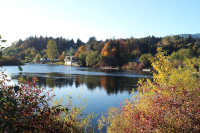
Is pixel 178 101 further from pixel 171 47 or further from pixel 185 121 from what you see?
pixel 171 47

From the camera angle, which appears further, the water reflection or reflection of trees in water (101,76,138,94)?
the water reflection

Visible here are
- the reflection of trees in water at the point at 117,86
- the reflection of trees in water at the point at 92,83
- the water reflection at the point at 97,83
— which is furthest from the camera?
A: the reflection of trees in water at the point at 92,83

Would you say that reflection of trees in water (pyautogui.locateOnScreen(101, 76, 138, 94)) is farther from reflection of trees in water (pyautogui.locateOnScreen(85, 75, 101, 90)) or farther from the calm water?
reflection of trees in water (pyautogui.locateOnScreen(85, 75, 101, 90))

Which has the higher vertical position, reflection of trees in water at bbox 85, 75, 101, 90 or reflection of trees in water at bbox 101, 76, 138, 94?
reflection of trees in water at bbox 85, 75, 101, 90

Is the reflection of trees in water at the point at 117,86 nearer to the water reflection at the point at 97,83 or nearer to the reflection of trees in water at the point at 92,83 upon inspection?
the water reflection at the point at 97,83

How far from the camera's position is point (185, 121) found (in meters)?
4.82

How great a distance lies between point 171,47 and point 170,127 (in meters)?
83.6

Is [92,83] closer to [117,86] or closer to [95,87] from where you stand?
[95,87]

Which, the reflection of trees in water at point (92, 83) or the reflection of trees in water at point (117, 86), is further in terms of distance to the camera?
the reflection of trees in water at point (92, 83)

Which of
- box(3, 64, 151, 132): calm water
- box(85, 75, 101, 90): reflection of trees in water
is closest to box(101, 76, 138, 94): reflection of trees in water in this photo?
box(3, 64, 151, 132): calm water

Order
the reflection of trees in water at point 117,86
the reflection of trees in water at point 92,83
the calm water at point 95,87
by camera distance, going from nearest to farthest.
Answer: the calm water at point 95,87
the reflection of trees in water at point 117,86
the reflection of trees in water at point 92,83

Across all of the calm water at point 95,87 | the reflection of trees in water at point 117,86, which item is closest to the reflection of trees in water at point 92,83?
the calm water at point 95,87

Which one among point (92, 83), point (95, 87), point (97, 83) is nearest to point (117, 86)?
point (95, 87)

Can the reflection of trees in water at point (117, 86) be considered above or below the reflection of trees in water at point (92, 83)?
below
